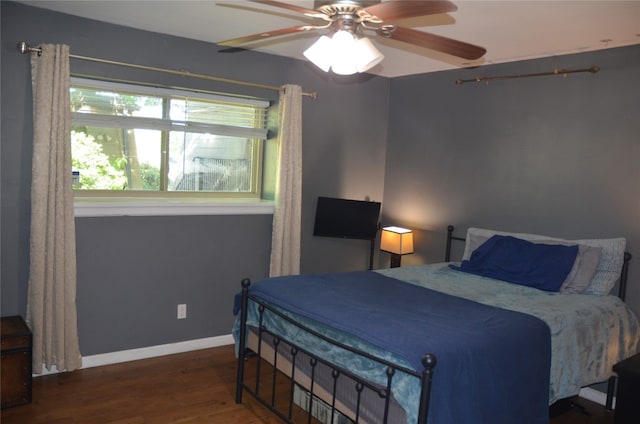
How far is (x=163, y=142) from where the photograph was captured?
3893mm

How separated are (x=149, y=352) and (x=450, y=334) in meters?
2.40

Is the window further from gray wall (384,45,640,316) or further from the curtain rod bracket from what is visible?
gray wall (384,45,640,316)

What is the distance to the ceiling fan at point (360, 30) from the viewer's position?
6.15ft

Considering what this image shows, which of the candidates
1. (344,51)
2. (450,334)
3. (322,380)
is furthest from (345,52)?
(322,380)

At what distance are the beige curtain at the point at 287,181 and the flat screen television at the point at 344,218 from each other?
1.02 feet

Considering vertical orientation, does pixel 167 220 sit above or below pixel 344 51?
below

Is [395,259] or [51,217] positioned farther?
[395,259]

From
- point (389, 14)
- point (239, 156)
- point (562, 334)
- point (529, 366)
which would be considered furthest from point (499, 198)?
point (389, 14)

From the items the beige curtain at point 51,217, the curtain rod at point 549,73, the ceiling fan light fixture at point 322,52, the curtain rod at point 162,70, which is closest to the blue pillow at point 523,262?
the curtain rod at point 549,73

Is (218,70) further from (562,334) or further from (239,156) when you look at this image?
(562,334)

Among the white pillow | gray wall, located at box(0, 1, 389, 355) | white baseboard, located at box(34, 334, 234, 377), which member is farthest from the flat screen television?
the white pillow

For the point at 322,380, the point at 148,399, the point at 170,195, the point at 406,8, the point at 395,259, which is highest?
the point at 406,8

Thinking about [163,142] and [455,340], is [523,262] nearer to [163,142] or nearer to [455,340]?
[455,340]

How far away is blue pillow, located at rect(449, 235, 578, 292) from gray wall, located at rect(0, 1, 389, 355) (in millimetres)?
1458
